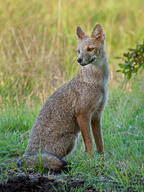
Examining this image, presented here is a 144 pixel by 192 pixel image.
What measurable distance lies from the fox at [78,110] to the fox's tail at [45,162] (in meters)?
0.21

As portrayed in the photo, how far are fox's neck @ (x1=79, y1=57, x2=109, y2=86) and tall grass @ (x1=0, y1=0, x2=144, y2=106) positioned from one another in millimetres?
1231

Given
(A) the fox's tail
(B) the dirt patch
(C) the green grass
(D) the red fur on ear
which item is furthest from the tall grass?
(B) the dirt patch

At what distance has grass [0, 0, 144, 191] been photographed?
4.22 meters

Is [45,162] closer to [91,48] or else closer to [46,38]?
[91,48]

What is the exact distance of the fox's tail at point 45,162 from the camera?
160 inches

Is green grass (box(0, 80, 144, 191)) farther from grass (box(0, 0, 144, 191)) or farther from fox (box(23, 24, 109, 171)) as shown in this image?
fox (box(23, 24, 109, 171))

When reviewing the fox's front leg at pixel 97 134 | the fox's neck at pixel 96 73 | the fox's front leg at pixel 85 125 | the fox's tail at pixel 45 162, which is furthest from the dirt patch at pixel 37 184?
the fox's neck at pixel 96 73

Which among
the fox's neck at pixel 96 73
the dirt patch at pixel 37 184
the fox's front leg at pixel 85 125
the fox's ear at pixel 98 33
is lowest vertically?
the dirt patch at pixel 37 184

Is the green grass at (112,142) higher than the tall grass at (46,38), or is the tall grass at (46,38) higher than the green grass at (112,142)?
the tall grass at (46,38)

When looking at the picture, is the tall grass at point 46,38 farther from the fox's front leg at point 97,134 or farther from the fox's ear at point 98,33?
the fox's front leg at point 97,134

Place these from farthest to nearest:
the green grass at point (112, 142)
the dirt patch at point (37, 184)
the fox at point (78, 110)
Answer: the fox at point (78, 110) < the green grass at point (112, 142) < the dirt patch at point (37, 184)

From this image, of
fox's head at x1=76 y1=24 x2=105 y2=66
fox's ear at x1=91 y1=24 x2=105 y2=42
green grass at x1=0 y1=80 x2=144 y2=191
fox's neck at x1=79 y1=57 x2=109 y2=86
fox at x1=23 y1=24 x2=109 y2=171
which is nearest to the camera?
green grass at x1=0 y1=80 x2=144 y2=191

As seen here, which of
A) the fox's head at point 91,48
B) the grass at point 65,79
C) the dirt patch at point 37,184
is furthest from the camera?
the fox's head at point 91,48

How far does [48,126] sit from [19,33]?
13.8 ft
